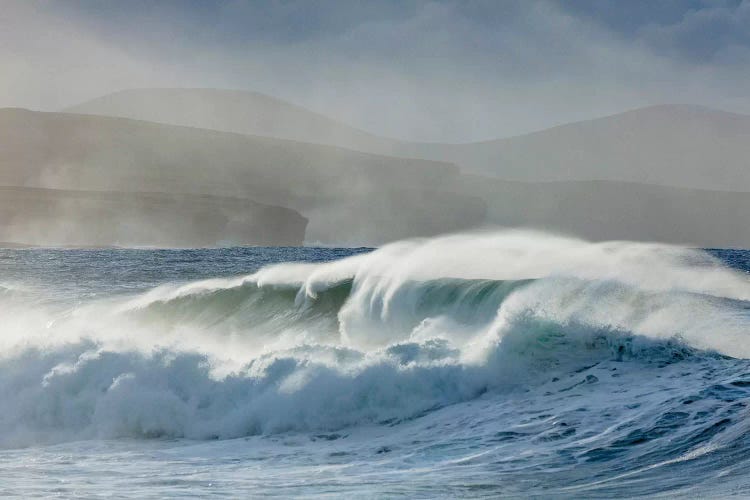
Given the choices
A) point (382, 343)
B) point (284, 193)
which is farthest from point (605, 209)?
point (382, 343)

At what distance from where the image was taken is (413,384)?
1054cm

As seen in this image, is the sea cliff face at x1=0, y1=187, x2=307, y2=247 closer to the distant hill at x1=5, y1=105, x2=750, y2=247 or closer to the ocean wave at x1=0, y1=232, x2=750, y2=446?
the distant hill at x1=5, y1=105, x2=750, y2=247

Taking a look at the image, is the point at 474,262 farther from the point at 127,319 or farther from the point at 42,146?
the point at 42,146

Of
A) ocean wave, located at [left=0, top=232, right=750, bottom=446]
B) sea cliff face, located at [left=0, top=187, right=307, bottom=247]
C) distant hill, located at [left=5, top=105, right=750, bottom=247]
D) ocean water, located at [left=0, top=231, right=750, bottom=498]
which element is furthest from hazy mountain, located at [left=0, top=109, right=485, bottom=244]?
ocean water, located at [left=0, top=231, right=750, bottom=498]

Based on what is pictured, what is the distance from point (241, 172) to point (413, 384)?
279 ft

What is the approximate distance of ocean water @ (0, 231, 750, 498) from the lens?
7.61 meters

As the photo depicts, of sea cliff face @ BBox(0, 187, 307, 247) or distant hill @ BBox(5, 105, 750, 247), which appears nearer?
sea cliff face @ BBox(0, 187, 307, 247)

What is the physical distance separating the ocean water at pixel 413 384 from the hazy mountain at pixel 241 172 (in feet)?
233

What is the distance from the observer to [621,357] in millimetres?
11344

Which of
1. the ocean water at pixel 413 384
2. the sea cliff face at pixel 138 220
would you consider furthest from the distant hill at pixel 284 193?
the ocean water at pixel 413 384

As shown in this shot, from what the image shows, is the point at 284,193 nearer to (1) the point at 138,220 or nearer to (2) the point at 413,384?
(1) the point at 138,220

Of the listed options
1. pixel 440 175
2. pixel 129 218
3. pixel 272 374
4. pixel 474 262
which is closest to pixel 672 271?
pixel 474 262

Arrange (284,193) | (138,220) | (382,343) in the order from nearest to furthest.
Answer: (382,343), (138,220), (284,193)

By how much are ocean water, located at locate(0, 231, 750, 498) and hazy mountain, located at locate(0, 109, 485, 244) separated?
233ft
